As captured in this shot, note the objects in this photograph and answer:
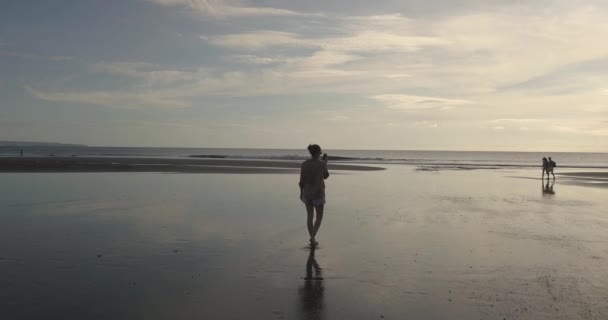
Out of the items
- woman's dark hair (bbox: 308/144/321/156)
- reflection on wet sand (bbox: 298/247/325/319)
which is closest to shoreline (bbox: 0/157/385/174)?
woman's dark hair (bbox: 308/144/321/156)

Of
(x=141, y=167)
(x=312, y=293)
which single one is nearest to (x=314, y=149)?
(x=312, y=293)

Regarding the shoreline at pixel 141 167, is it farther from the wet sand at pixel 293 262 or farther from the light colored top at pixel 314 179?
the light colored top at pixel 314 179

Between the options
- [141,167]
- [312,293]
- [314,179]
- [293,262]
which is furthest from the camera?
[141,167]

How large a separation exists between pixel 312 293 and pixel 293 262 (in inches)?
70.0

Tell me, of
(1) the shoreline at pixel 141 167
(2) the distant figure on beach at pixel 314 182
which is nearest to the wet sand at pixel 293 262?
(2) the distant figure on beach at pixel 314 182

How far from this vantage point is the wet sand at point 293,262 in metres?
5.93

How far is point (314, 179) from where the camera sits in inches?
404

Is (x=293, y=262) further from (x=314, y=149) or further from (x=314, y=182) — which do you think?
(x=314, y=149)

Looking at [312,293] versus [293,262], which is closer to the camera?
[312,293]

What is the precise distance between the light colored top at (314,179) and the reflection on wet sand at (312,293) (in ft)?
7.41

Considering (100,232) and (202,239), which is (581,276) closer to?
(202,239)

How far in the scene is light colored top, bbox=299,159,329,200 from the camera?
10.2m

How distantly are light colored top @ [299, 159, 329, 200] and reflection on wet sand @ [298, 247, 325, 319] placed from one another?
2.26m

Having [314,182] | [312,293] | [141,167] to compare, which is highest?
[314,182]
